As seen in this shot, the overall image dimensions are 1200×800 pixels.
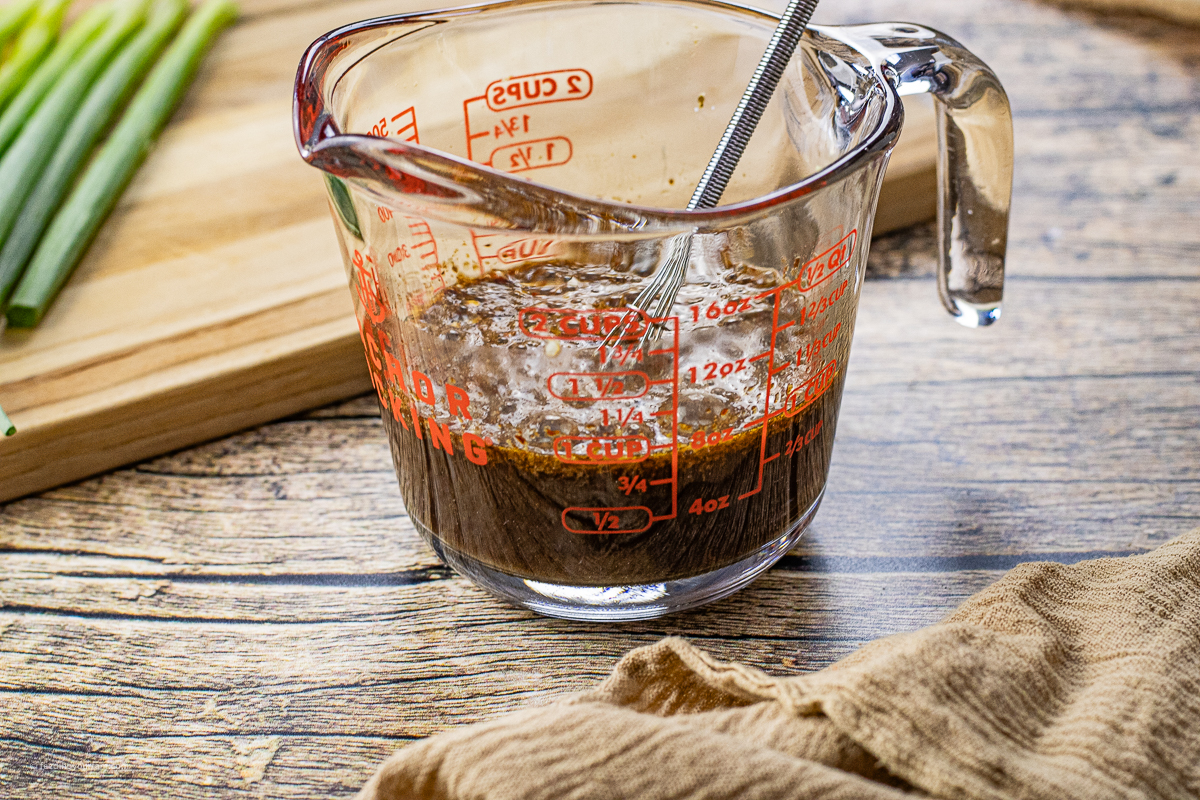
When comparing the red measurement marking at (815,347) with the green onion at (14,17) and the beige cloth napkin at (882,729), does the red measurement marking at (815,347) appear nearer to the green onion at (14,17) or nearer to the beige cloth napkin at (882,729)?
the beige cloth napkin at (882,729)

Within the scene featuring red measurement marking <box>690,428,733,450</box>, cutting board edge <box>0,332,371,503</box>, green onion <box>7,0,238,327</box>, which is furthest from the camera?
green onion <box>7,0,238,327</box>

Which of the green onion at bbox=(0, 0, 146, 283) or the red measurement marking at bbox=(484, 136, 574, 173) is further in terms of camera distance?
the green onion at bbox=(0, 0, 146, 283)

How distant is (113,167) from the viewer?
1.15 metres

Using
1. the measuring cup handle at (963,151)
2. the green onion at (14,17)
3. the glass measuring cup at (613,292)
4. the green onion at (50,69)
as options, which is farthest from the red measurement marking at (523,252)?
the green onion at (14,17)

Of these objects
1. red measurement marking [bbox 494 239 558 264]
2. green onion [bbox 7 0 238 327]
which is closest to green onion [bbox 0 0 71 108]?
green onion [bbox 7 0 238 327]

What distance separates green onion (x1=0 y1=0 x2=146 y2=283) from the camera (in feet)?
3.53

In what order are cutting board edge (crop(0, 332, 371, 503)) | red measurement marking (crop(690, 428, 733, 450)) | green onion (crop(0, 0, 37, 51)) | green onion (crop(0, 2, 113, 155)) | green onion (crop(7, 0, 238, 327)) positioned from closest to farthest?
red measurement marking (crop(690, 428, 733, 450)) < cutting board edge (crop(0, 332, 371, 503)) < green onion (crop(7, 0, 238, 327)) < green onion (crop(0, 2, 113, 155)) < green onion (crop(0, 0, 37, 51))

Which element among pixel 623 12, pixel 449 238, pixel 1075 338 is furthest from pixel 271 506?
pixel 1075 338

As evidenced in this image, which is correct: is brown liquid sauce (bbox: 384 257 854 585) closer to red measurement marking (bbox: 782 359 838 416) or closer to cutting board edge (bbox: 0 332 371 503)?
red measurement marking (bbox: 782 359 838 416)

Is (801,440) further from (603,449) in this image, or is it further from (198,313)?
(198,313)

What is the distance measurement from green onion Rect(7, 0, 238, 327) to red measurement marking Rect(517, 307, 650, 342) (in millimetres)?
621

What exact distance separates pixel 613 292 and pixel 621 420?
0.10 metres

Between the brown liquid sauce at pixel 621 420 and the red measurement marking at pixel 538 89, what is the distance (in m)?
0.18

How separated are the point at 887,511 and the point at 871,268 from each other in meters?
0.36
